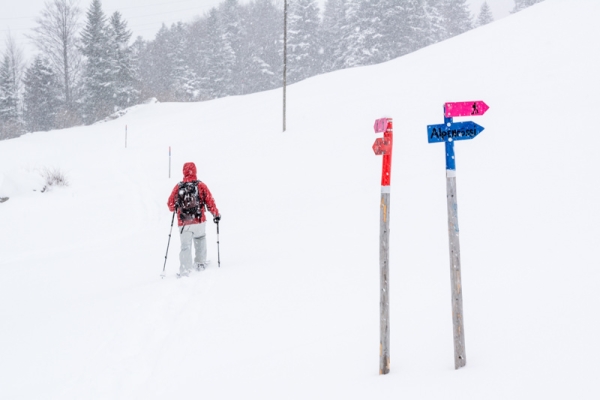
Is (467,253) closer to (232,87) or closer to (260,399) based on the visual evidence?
(260,399)

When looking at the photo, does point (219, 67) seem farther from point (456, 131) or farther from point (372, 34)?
point (456, 131)

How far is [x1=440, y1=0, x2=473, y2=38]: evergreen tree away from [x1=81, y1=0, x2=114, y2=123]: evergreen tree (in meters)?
44.3

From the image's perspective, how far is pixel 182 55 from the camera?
176 feet

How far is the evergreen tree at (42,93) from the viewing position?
4609 centimetres

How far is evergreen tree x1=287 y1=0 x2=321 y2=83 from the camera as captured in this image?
52219 mm

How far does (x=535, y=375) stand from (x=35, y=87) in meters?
53.8

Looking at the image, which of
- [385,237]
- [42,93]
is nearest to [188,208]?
[385,237]

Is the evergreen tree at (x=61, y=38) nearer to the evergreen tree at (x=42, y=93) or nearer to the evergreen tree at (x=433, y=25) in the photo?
the evergreen tree at (x=42, y=93)

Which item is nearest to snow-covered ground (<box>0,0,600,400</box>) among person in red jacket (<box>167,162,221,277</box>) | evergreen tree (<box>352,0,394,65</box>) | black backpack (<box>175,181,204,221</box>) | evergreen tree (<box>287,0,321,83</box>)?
person in red jacket (<box>167,162,221,277</box>)

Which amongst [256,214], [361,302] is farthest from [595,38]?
[361,302]

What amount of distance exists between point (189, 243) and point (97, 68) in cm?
4068

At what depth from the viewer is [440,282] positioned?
5.18 meters

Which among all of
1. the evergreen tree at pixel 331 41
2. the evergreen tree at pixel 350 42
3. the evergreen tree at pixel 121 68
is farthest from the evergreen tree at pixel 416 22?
the evergreen tree at pixel 121 68

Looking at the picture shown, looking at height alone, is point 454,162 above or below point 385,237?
above
